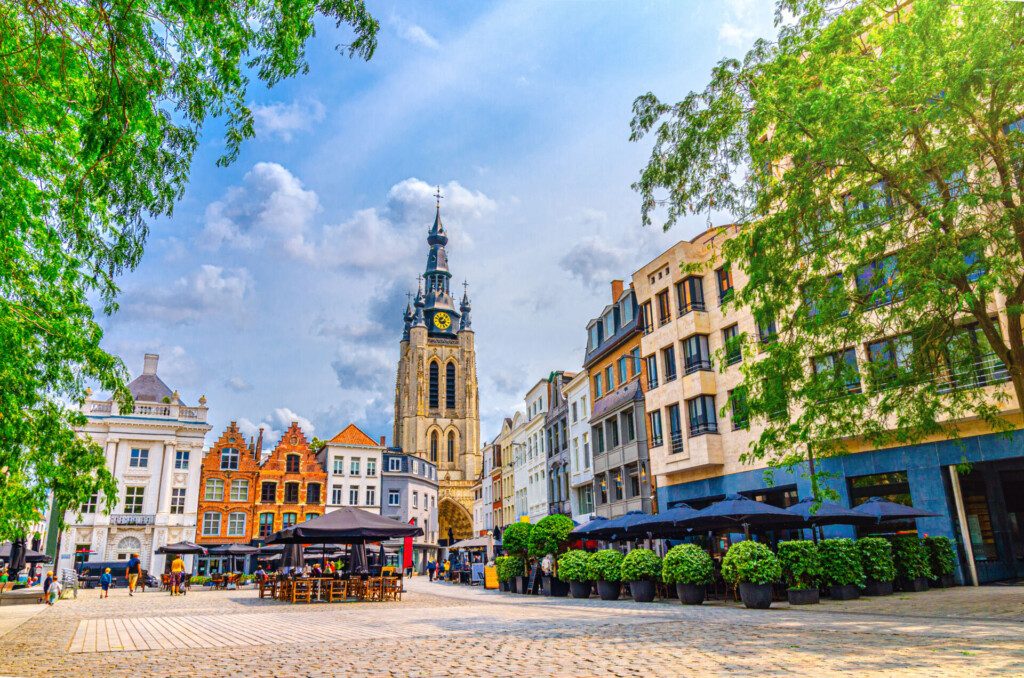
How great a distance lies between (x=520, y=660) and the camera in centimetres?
820

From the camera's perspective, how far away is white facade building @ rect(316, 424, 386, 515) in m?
65.6

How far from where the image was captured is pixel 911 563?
18.4 meters

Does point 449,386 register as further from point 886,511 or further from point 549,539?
point 886,511

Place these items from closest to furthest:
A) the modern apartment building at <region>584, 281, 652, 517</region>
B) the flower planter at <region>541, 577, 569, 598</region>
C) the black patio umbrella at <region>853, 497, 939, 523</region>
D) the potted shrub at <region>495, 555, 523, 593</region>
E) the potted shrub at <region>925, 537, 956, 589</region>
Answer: the black patio umbrella at <region>853, 497, 939, 523</region>
the potted shrub at <region>925, 537, 956, 589</region>
the flower planter at <region>541, 577, 569, 598</region>
the potted shrub at <region>495, 555, 523, 593</region>
the modern apartment building at <region>584, 281, 652, 517</region>

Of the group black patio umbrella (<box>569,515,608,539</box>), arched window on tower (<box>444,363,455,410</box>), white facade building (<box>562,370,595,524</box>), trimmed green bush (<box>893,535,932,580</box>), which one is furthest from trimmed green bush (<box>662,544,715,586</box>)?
arched window on tower (<box>444,363,455,410</box>)

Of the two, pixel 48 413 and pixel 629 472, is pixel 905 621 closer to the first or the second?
pixel 48 413

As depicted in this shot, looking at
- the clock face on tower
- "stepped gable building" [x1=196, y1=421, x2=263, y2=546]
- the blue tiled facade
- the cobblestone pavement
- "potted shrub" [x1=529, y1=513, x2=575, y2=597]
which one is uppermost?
the clock face on tower

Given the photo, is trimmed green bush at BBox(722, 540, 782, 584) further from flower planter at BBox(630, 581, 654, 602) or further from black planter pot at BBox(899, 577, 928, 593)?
black planter pot at BBox(899, 577, 928, 593)

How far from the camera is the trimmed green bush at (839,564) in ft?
54.0

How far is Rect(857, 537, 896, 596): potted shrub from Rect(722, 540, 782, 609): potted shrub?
127 inches

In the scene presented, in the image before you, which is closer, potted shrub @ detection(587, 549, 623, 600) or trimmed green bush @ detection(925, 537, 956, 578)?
trimmed green bush @ detection(925, 537, 956, 578)

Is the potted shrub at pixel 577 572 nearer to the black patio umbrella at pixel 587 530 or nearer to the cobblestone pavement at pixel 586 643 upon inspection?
the black patio umbrella at pixel 587 530

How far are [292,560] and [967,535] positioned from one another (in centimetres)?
2466

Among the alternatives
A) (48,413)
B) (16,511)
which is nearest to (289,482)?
(16,511)
